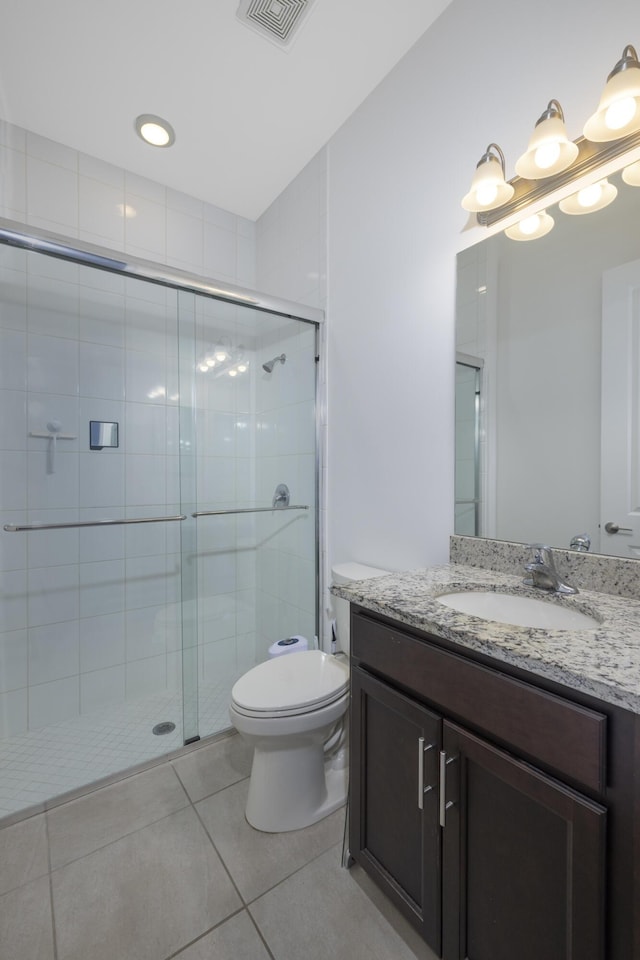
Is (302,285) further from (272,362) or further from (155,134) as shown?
(155,134)

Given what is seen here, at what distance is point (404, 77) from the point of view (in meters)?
1.62

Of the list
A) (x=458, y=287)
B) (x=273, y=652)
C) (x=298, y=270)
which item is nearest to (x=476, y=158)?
(x=458, y=287)

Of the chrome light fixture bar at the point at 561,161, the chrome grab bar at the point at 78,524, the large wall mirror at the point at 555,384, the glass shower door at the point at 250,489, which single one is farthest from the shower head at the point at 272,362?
the chrome light fixture bar at the point at 561,161

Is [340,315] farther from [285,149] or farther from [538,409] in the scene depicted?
[538,409]

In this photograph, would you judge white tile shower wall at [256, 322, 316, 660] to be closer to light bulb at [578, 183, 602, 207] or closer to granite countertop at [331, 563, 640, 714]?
granite countertop at [331, 563, 640, 714]

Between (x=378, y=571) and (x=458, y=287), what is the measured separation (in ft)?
3.55

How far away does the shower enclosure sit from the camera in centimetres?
178

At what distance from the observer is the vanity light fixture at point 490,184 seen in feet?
3.94

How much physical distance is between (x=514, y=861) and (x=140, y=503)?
1858 mm

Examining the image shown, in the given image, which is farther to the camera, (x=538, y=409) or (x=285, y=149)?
(x=285, y=149)

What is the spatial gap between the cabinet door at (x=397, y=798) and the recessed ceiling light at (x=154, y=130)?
7.84 feet

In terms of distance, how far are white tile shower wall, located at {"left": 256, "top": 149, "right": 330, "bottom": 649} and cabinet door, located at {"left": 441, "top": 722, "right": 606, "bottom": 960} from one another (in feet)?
4.09

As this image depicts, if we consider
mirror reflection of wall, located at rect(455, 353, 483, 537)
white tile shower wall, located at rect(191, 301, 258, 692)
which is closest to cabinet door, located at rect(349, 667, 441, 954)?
mirror reflection of wall, located at rect(455, 353, 483, 537)

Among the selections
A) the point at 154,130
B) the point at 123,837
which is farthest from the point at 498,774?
the point at 154,130
